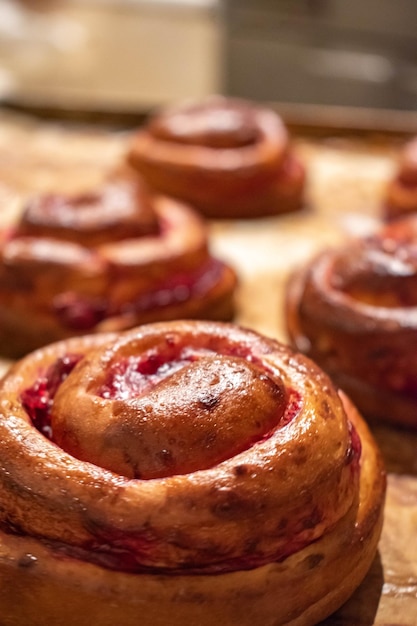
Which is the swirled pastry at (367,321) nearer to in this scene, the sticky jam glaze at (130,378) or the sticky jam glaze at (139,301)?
the sticky jam glaze at (139,301)

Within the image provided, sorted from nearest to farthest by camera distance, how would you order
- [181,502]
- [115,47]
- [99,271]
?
[181,502], [99,271], [115,47]

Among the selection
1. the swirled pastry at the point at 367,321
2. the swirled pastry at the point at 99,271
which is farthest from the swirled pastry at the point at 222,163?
the swirled pastry at the point at 367,321

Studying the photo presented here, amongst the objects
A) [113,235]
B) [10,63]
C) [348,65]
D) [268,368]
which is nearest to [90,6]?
[10,63]

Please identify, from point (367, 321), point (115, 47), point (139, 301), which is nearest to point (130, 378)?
point (367, 321)

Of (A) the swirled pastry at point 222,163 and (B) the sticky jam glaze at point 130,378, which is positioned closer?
(B) the sticky jam glaze at point 130,378

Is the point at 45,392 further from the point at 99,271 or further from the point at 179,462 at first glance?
the point at 99,271
